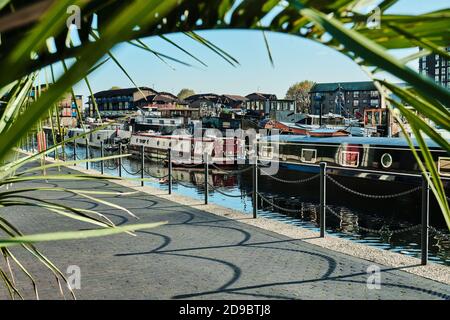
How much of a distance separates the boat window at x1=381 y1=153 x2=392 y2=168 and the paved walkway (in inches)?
230

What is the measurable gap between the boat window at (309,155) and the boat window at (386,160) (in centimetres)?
228

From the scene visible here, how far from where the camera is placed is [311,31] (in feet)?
2.35

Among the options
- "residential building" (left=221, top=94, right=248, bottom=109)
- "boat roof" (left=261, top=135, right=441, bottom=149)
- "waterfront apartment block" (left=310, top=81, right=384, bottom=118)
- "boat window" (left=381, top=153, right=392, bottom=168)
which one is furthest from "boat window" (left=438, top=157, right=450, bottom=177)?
"waterfront apartment block" (left=310, top=81, right=384, bottom=118)

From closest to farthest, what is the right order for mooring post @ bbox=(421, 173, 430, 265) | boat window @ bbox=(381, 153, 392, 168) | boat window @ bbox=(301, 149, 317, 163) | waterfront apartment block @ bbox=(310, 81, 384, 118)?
mooring post @ bbox=(421, 173, 430, 265), boat window @ bbox=(381, 153, 392, 168), boat window @ bbox=(301, 149, 317, 163), waterfront apartment block @ bbox=(310, 81, 384, 118)

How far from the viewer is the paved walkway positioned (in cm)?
391

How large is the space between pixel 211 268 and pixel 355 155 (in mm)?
8293

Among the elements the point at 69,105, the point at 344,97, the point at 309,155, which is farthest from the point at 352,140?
the point at 344,97

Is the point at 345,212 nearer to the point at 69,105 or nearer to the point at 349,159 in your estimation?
the point at 349,159

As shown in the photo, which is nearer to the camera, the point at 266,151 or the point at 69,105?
the point at 69,105

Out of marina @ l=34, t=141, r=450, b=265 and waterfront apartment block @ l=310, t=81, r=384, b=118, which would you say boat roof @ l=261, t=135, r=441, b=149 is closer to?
marina @ l=34, t=141, r=450, b=265

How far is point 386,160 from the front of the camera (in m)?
11.2
